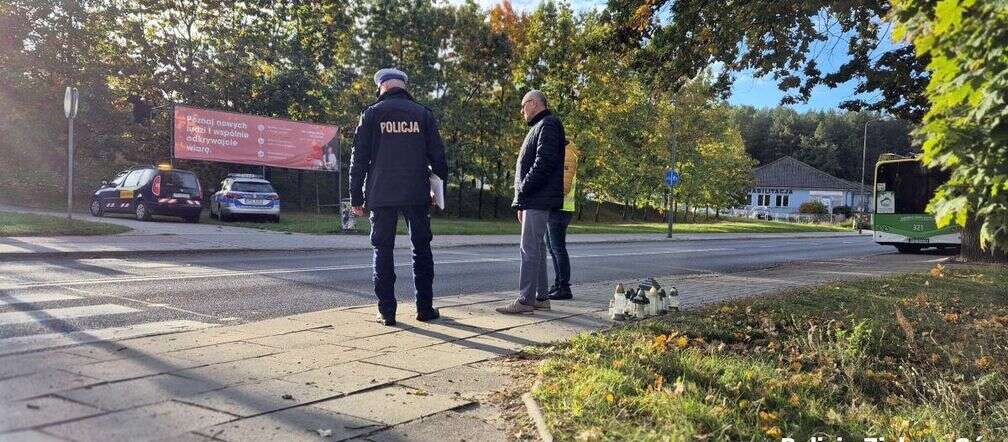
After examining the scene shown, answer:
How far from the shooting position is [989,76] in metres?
2.83

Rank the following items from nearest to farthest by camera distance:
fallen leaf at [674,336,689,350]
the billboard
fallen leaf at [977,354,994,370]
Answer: fallen leaf at [977,354,994,370] → fallen leaf at [674,336,689,350] → the billboard

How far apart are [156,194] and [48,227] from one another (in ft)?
21.0


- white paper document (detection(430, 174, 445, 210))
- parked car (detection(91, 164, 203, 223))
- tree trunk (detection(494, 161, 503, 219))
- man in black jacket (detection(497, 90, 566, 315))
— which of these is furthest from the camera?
tree trunk (detection(494, 161, 503, 219))

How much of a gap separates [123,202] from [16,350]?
1893cm

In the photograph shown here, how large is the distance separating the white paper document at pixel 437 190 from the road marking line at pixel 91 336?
200cm

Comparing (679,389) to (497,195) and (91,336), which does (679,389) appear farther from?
(497,195)

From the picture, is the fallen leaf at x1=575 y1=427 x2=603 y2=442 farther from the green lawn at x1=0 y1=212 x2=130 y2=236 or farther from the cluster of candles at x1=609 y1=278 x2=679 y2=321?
the green lawn at x1=0 y1=212 x2=130 y2=236

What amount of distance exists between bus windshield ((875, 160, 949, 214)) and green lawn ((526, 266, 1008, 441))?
673 inches

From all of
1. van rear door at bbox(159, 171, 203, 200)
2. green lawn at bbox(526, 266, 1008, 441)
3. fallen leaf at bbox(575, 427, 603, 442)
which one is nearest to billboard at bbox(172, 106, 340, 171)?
van rear door at bbox(159, 171, 203, 200)

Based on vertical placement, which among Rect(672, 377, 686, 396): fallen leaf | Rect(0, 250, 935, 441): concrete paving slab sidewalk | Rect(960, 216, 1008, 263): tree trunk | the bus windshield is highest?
the bus windshield

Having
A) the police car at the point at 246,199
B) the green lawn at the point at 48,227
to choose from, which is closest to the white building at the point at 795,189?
the police car at the point at 246,199

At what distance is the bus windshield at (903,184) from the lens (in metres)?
21.6

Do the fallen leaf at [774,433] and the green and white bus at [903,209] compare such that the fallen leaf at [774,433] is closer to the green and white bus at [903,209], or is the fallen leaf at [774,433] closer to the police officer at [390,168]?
the police officer at [390,168]

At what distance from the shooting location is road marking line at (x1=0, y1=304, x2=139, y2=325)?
18.6ft
